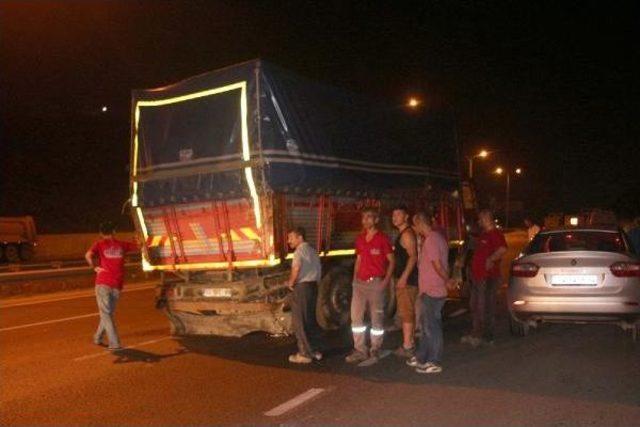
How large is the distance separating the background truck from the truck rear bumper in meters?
26.9

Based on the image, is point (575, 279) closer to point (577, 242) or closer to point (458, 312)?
point (577, 242)

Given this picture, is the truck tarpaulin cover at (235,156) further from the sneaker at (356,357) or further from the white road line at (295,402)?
the white road line at (295,402)

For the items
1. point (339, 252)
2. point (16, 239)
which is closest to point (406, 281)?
point (339, 252)

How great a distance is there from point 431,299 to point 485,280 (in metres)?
1.95

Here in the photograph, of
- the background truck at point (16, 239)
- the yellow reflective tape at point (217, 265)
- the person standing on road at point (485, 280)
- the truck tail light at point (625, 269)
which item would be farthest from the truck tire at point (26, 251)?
the truck tail light at point (625, 269)

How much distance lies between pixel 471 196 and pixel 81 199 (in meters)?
40.2

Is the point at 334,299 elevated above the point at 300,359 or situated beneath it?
elevated above

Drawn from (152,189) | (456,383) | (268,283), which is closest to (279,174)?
(268,283)

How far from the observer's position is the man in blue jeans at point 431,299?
7.52m

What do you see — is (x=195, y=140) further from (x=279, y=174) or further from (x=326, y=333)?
(x=326, y=333)

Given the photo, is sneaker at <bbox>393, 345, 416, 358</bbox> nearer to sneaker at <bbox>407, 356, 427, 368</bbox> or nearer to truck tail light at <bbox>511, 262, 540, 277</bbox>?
sneaker at <bbox>407, 356, 427, 368</bbox>

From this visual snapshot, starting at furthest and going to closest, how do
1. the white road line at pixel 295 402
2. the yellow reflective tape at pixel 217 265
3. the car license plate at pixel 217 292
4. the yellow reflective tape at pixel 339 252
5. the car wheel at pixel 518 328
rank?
the yellow reflective tape at pixel 339 252, the car wheel at pixel 518 328, the car license plate at pixel 217 292, the yellow reflective tape at pixel 217 265, the white road line at pixel 295 402

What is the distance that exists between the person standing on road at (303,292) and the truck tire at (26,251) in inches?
1163

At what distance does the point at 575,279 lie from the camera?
8.86 meters
